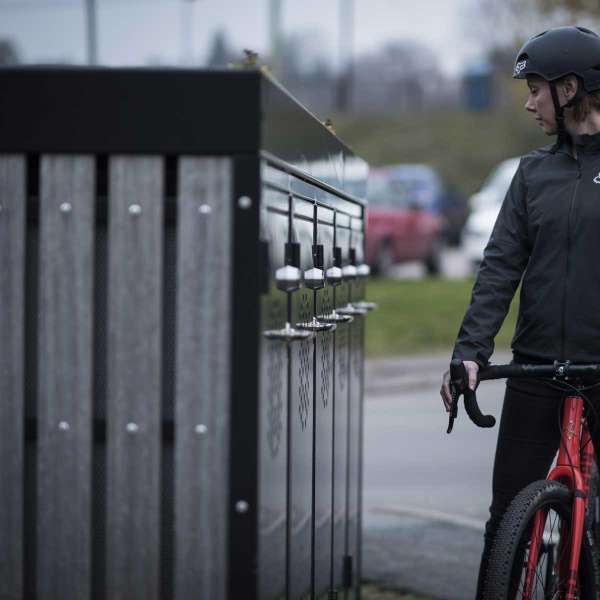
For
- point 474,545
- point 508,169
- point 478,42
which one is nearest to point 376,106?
point 478,42

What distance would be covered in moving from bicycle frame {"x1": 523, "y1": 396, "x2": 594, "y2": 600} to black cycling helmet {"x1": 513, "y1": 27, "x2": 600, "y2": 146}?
74 centimetres

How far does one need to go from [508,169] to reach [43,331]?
19.2 m

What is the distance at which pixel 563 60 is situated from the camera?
3711 mm

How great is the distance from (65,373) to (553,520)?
1436mm

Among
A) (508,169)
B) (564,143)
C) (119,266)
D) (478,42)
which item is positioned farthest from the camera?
(478,42)

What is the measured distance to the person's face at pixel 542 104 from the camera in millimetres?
3766

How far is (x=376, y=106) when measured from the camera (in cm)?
5466

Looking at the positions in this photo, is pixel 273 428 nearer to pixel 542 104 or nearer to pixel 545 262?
pixel 545 262

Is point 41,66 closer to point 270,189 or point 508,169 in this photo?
point 270,189

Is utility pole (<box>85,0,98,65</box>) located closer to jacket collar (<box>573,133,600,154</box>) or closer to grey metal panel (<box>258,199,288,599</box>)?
jacket collar (<box>573,133,600,154</box>)

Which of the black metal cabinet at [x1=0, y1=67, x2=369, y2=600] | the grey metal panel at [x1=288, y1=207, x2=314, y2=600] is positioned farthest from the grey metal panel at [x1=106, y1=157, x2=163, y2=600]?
the grey metal panel at [x1=288, y1=207, x2=314, y2=600]

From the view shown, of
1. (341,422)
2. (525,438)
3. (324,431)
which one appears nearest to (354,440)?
(341,422)

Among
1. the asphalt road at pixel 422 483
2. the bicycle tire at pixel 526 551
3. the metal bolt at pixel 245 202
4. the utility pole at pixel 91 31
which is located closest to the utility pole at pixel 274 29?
the utility pole at pixel 91 31

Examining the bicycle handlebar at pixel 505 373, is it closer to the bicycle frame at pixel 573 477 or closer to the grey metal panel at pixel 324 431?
the bicycle frame at pixel 573 477
